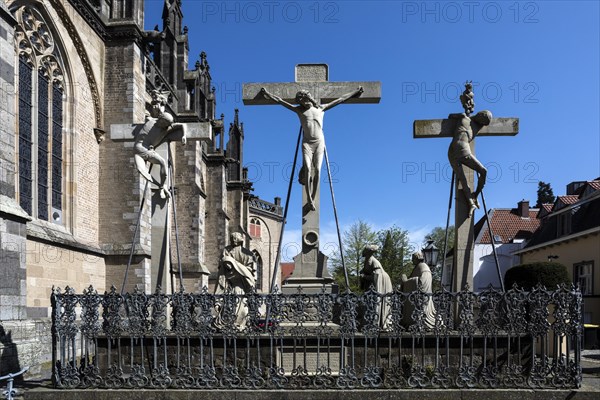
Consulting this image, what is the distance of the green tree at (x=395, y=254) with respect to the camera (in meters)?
32.0

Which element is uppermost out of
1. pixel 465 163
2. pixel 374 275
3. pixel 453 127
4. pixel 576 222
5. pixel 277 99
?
pixel 277 99

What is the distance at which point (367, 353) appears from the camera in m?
7.16

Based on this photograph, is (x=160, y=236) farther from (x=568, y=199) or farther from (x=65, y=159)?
(x=568, y=199)

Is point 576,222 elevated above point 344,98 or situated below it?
below

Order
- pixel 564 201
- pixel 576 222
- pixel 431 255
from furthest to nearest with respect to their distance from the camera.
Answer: pixel 564 201, pixel 576 222, pixel 431 255

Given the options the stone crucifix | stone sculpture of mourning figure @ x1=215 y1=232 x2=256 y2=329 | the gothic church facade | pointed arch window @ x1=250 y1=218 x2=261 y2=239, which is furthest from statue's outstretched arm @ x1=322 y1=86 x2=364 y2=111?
pointed arch window @ x1=250 y1=218 x2=261 y2=239

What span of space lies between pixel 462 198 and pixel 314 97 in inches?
119

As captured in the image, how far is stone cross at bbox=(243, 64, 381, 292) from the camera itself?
29.1 ft

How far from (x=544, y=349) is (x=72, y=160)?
13.1 m

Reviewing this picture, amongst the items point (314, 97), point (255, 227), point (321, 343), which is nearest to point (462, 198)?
point (314, 97)

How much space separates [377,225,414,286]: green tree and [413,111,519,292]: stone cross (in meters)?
22.1

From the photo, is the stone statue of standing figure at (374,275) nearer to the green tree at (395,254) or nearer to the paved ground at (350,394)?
the paved ground at (350,394)

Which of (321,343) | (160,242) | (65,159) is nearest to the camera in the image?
(321,343)

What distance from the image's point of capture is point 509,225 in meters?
38.9
